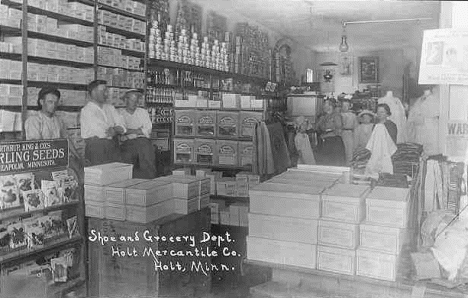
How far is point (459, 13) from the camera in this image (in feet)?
7.97

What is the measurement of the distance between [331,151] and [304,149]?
0.59ft

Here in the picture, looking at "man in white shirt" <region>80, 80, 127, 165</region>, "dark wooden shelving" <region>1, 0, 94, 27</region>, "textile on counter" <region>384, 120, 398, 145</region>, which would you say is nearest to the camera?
"textile on counter" <region>384, 120, 398, 145</region>

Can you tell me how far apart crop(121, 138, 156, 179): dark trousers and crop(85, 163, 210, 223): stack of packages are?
0.11 m

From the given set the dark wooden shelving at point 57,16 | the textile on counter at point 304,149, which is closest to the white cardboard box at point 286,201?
the textile on counter at point 304,149

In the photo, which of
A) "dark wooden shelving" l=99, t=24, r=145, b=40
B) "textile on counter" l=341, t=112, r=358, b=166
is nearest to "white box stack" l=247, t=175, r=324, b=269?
"textile on counter" l=341, t=112, r=358, b=166

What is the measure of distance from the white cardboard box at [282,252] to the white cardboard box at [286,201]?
136 millimetres

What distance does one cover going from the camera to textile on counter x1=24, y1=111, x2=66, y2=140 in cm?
323

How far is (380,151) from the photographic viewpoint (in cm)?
280

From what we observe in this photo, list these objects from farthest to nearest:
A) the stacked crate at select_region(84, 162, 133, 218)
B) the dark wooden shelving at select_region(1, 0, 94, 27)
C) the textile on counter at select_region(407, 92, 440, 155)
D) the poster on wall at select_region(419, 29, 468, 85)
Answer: the dark wooden shelving at select_region(1, 0, 94, 27)
the stacked crate at select_region(84, 162, 133, 218)
the textile on counter at select_region(407, 92, 440, 155)
the poster on wall at select_region(419, 29, 468, 85)

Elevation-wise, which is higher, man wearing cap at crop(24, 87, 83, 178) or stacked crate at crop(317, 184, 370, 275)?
man wearing cap at crop(24, 87, 83, 178)

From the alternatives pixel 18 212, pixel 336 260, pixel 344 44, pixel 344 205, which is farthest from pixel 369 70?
pixel 18 212

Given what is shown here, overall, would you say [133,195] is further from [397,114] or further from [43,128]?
[397,114]

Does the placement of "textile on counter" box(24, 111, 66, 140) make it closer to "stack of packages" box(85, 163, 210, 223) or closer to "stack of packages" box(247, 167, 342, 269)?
"stack of packages" box(85, 163, 210, 223)

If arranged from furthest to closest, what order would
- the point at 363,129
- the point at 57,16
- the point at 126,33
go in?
the point at 126,33 < the point at 57,16 < the point at 363,129
